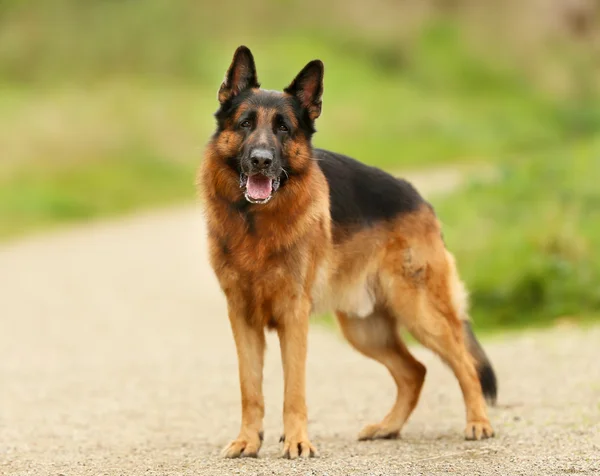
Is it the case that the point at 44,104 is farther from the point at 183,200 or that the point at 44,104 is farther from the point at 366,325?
the point at 366,325

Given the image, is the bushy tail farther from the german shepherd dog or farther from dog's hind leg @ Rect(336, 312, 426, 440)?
dog's hind leg @ Rect(336, 312, 426, 440)

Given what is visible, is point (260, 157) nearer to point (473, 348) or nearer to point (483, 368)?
point (473, 348)

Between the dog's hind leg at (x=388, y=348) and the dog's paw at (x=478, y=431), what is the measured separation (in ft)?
1.93

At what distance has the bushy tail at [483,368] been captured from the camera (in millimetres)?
7801

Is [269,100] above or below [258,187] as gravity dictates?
above

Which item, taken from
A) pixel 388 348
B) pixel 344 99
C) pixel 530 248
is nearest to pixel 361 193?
pixel 388 348

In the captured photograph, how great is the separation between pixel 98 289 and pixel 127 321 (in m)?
2.52

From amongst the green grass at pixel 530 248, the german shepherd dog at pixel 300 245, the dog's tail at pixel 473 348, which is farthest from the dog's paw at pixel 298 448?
the green grass at pixel 530 248

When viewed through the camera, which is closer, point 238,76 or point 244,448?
point 244,448

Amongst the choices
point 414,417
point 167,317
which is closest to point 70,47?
point 167,317

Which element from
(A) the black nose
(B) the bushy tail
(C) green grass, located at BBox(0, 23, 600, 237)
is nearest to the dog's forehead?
(A) the black nose

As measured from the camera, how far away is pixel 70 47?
39.8 meters

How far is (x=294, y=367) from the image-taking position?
669 centimetres

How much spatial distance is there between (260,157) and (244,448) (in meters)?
1.72
